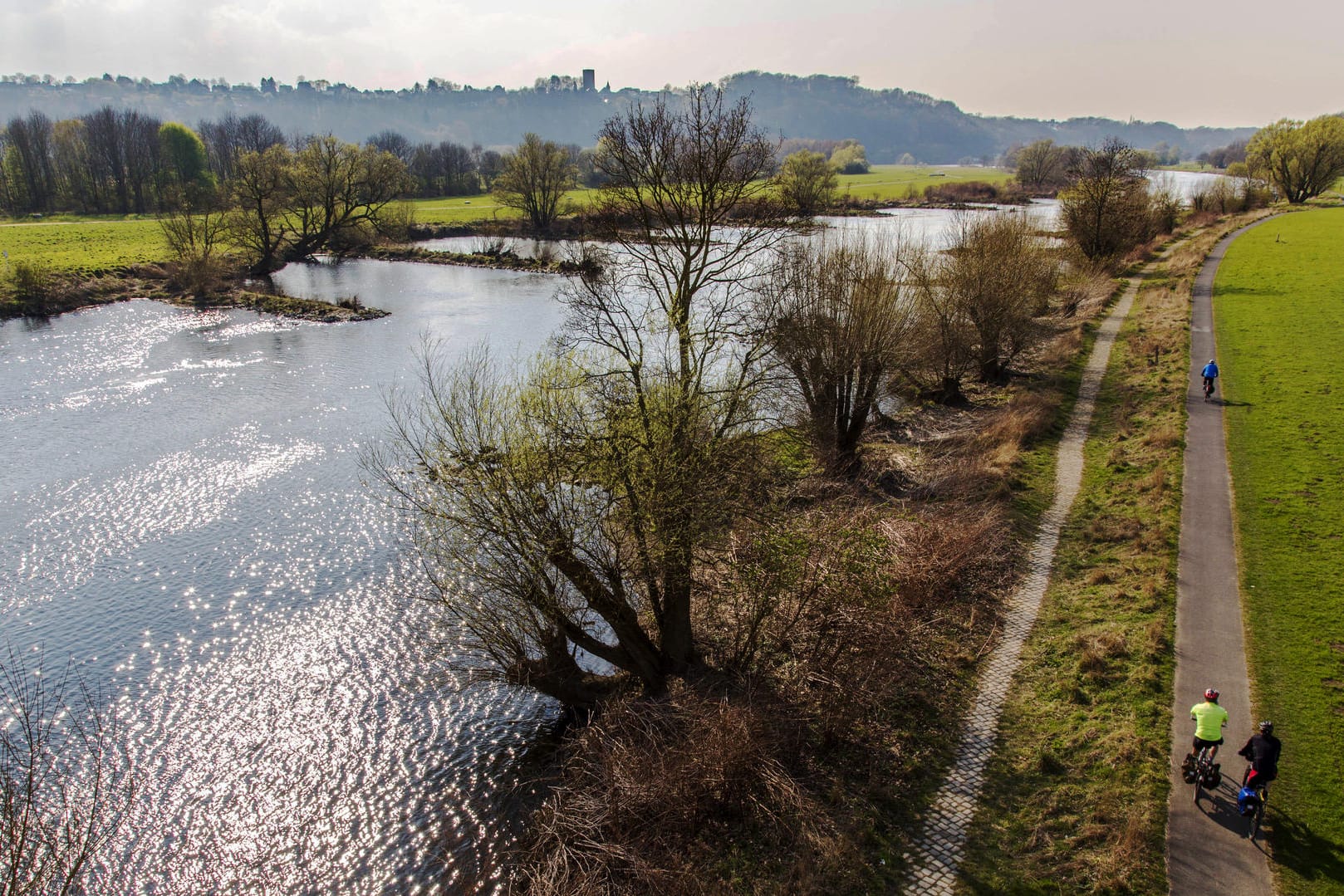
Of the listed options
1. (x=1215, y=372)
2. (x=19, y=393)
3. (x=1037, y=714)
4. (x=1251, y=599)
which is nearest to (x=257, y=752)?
(x=1037, y=714)

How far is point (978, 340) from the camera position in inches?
1475

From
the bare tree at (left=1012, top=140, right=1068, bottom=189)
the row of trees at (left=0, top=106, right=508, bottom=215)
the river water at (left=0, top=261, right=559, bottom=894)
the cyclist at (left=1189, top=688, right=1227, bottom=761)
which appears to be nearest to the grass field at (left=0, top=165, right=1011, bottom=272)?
the row of trees at (left=0, top=106, right=508, bottom=215)

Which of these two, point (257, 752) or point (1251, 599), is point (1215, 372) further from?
point (257, 752)

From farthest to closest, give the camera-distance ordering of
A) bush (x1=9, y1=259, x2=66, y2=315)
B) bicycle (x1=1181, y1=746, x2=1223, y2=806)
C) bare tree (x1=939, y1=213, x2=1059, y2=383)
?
bush (x1=9, y1=259, x2=66, y2=315), bare tree (x1=939, y1=213, x2=1059, y2=383), bicycle (x1=1181, y1=746, x2=1223, y2=806)

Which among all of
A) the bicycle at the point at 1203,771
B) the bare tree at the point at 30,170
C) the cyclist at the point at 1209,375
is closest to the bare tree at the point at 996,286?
the cyclist at the point at 1209,375

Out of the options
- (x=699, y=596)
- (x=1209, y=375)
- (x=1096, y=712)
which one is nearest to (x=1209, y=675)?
(x=1096, y=712)

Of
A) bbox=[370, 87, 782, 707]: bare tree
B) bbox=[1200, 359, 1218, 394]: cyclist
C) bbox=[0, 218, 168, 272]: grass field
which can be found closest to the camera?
bbox=[370, 87, 782, 707]: bare tree

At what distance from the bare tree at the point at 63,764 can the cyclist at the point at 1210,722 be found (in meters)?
17.9

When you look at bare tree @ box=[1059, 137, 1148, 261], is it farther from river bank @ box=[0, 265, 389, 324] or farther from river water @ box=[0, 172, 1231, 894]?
river bank @ box=[0, 265, 389, 324]

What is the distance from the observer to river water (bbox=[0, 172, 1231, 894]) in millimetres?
14375

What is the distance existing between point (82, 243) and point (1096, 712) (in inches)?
3650

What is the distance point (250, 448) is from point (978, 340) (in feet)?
107

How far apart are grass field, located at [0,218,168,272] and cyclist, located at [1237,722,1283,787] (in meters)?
Result: 76.9

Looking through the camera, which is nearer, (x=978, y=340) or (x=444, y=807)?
(x=444, y=807)
